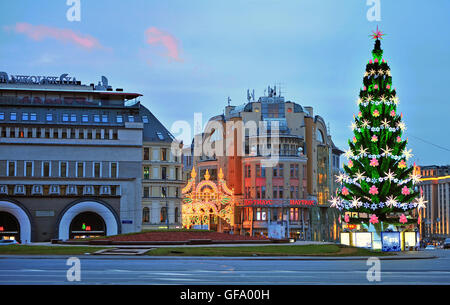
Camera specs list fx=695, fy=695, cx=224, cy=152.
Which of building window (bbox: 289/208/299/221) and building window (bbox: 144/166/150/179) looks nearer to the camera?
building window (bbox: 144/166/150/179)

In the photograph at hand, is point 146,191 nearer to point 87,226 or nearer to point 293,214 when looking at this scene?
point 87,226

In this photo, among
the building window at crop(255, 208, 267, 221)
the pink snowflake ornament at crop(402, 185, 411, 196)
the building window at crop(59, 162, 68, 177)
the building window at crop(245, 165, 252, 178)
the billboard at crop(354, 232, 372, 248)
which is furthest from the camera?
the building window at crop(245, 165, 252, 178)

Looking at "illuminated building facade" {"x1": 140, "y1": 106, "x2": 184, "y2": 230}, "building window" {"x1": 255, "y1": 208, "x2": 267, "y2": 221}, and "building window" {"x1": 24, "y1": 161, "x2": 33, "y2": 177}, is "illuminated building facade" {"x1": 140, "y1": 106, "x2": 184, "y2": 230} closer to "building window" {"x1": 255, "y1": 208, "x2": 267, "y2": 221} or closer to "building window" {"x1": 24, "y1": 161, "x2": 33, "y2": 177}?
Answer: "building window" {"x1": 24, "y1": 161, "x2": 33, "y2": 177}

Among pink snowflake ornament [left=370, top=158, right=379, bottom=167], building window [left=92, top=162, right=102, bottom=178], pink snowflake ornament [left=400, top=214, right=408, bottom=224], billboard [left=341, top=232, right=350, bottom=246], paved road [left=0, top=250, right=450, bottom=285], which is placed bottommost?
paved road [left=0, top=250, right=450, bottom=285]

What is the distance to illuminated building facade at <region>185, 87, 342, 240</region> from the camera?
111 meters

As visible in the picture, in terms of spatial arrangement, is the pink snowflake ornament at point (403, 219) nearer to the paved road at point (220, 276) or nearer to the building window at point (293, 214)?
the paved road at point (220, 276)

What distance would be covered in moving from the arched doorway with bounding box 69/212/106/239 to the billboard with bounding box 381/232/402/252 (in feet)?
137

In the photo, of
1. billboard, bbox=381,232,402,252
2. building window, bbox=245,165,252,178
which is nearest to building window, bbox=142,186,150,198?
building window, bbox=245,165,252,178

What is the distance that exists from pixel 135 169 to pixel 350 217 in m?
36.6

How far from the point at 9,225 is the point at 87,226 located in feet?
30.7

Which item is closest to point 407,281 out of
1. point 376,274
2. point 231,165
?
point 376,274

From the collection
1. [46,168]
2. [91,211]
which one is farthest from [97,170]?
[46,168]

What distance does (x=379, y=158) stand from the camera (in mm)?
56156

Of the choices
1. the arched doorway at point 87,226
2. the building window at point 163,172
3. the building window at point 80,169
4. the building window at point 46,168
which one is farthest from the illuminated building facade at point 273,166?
the building window at point 46,168
